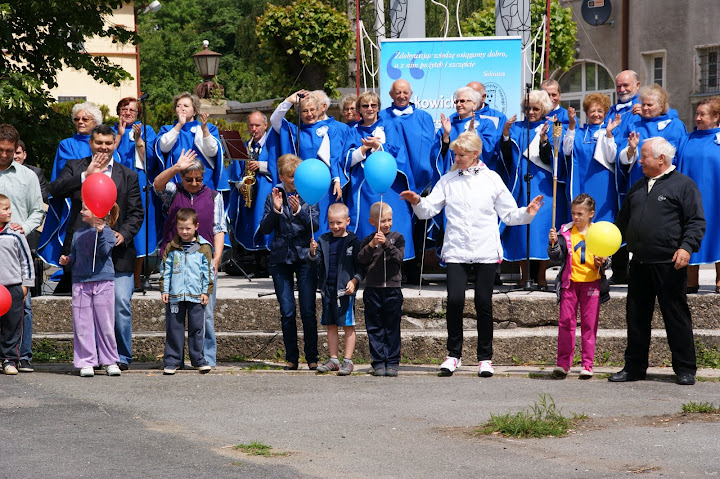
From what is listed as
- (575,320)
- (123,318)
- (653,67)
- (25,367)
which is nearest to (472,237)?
(575,320)

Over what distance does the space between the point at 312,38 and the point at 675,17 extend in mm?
8319

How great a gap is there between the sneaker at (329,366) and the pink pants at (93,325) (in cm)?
158

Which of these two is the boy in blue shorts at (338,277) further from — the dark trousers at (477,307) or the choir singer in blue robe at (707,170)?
the choir singer in blue robe at (707,170)

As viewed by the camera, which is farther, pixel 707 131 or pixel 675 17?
pixel 675 17

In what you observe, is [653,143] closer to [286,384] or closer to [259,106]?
[286,384]

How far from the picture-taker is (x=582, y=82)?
28.8 m

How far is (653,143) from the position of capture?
8641 millimetres

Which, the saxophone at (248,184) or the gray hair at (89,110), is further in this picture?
the saxophone at (248,184)

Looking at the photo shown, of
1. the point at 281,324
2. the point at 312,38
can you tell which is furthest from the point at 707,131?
the point at 312,38

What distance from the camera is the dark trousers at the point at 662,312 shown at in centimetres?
856

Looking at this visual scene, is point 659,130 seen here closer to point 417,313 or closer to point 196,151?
point 417,313

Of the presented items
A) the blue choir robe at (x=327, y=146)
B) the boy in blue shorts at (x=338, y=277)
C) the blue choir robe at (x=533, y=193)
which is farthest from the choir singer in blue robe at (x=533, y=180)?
the boy in blue shorts at (x=338, y=277)

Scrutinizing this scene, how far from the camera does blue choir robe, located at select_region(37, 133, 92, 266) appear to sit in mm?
10562

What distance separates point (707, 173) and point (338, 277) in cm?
348
